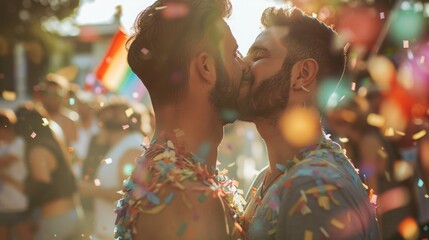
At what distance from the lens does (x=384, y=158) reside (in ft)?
18.6

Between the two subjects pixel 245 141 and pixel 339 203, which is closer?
pixel 339 203

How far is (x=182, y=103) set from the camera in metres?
3.03

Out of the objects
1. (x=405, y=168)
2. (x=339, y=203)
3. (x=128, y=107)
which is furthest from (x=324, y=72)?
(x=128, y=107)

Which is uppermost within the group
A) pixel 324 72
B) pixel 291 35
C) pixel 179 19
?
pixel 179 19

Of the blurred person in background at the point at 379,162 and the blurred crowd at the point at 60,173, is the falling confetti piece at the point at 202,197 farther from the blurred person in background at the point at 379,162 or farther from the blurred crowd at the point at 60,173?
the blurred person in background at the point at 379,162

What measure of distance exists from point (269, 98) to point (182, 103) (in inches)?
24.6

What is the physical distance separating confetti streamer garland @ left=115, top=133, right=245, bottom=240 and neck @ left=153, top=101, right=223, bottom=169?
0.05m

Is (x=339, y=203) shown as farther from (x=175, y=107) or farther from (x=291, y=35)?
(x=291, y=35)

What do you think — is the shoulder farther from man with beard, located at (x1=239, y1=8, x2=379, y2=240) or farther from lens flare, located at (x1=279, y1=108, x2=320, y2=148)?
lens flare, located at (x1=279, y1=108, x2=320, y2=148)

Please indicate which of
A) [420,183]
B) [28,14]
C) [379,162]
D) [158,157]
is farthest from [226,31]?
[28,14]

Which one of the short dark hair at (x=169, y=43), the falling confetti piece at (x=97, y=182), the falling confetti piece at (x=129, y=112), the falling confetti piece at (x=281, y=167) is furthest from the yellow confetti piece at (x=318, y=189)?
the falling confetti piece at (x=129, y=112)

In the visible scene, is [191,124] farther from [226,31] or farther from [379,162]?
[379,162]

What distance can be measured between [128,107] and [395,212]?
103 inches

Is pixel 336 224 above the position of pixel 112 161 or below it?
above
